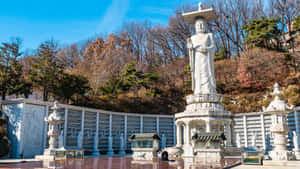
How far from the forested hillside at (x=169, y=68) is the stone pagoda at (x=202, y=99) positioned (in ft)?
27.6

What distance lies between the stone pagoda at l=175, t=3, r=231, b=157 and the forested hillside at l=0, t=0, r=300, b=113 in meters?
8.42

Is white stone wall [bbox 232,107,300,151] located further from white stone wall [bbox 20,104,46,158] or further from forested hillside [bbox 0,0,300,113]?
white stone wall [bbox 20,104,46,158]

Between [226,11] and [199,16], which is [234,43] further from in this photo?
[199,16]

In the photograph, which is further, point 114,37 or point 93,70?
point 114,37

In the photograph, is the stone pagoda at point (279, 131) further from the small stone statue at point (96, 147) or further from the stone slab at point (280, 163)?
the small stone statue at point (96, 147)

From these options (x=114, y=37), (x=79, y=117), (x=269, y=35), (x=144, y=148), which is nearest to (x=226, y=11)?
(x=269, y=35)

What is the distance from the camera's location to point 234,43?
36.8 meters

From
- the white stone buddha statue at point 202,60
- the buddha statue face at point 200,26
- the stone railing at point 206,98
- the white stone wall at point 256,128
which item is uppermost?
the buddha statue face at point 200,26

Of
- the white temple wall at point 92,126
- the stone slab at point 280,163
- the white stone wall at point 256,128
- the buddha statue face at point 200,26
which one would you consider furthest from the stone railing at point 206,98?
the stone slab at point 280,163

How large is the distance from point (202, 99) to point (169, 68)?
17307 millimetres

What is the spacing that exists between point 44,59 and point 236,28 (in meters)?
25.2

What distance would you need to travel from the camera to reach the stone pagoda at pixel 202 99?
56.0 ft

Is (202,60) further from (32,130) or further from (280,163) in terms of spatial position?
(32,130)

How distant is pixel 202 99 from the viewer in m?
17.9
